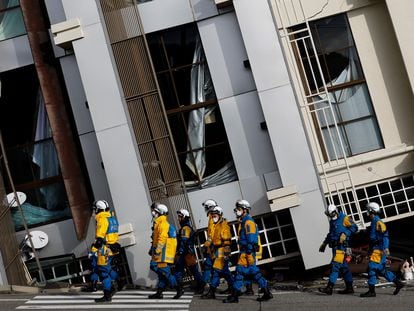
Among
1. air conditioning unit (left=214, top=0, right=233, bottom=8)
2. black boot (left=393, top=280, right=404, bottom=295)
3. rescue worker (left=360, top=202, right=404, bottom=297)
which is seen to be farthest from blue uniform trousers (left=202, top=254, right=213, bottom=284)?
air conditioning unit (left=214, top=0, right=233, bottom=8)

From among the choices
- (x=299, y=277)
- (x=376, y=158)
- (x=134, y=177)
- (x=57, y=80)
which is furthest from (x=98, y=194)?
(x=376, y=158)

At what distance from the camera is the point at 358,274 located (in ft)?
66.8

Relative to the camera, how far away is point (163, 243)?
18.6 m

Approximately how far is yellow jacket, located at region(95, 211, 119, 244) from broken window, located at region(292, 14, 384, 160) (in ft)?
18.2

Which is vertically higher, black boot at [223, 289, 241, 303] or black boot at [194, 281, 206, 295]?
black boot at [194, 281, 206, 295]

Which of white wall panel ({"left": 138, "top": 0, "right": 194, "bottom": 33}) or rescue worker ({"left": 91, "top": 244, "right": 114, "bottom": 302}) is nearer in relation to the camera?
rescue worker ({"left": 91, "top": 244, "right": 114, "bottom": 302})

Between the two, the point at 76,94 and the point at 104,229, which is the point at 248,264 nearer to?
the point at 104,229

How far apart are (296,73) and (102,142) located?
4.60 metres

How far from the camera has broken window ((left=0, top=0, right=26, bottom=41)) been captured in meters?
21.7

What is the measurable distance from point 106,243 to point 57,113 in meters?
4.17

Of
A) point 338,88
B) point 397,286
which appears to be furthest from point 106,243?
point 338,88

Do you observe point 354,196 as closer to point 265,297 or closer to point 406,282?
point 406,282

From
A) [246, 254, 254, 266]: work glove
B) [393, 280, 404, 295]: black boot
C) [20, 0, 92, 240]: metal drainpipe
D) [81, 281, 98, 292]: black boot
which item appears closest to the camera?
[393, 280, 404, 295]: black boot

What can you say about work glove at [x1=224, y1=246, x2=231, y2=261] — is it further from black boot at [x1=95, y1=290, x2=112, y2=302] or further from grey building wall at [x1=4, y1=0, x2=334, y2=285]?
grey building wall at [x1=4, y1=0, x2=334, y2=285]
